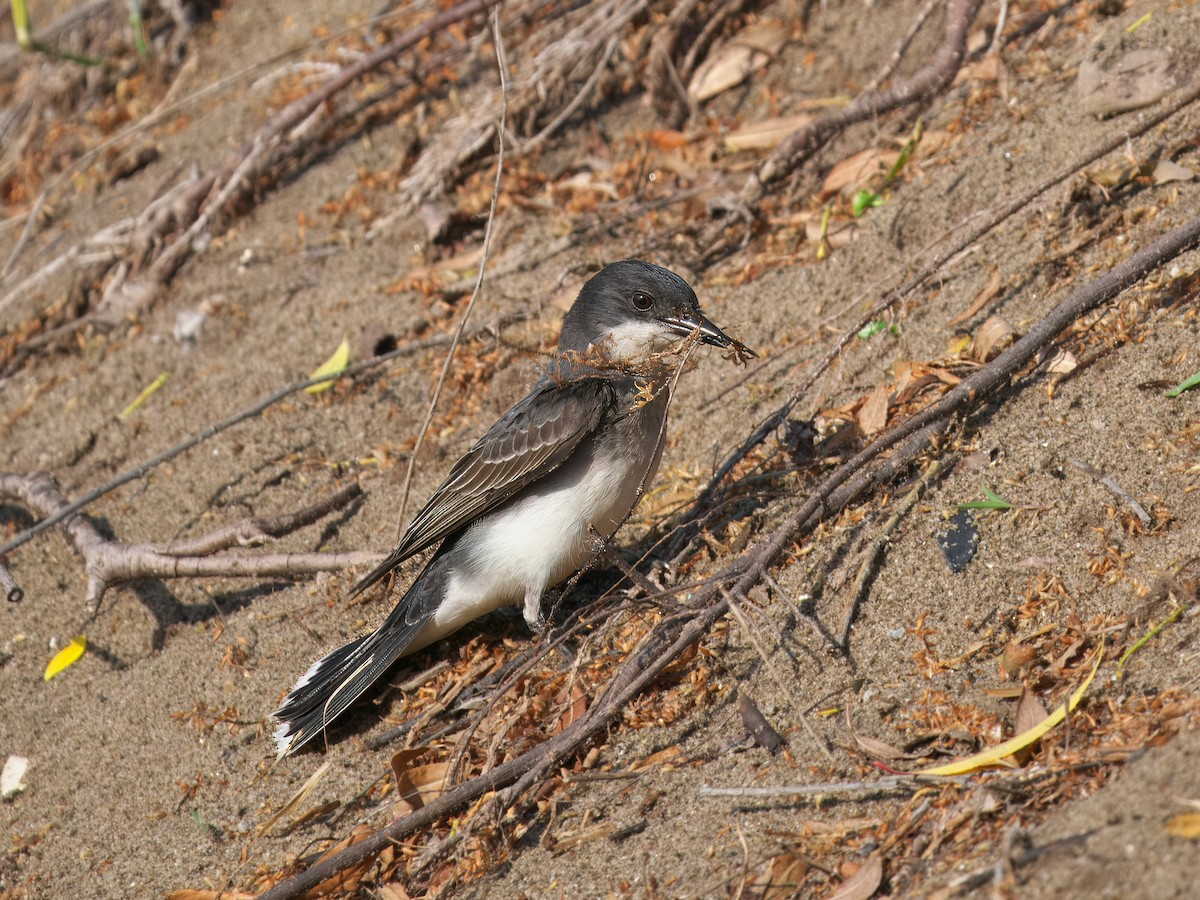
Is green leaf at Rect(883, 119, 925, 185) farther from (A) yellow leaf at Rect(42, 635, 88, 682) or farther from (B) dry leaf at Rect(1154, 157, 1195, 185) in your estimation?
(A) yellow leaf at Rect(42, 635, 88, 682)

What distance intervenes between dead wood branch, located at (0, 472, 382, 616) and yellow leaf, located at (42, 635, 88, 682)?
0.62 feet

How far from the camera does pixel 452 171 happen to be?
7340mm

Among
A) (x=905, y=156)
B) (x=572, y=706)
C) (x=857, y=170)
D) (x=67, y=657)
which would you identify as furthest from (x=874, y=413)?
(x=67, y=657)

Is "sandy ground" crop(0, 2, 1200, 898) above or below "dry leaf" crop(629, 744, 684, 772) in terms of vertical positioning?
above

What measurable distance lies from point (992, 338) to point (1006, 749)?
2.05 m

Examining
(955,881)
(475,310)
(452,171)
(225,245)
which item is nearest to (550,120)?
(452,171)

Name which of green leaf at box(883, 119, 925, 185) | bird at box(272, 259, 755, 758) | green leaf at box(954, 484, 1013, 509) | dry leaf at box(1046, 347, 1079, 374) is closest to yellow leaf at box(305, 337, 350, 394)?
bird at box(272, 259, 755, 758)

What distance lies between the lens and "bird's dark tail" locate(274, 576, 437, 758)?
185 inches

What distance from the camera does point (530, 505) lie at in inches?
197

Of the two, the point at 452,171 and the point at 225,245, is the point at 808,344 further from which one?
the point at 225,245

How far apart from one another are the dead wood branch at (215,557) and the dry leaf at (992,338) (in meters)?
2.89

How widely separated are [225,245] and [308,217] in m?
0.62

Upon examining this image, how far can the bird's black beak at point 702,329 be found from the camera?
491 cm

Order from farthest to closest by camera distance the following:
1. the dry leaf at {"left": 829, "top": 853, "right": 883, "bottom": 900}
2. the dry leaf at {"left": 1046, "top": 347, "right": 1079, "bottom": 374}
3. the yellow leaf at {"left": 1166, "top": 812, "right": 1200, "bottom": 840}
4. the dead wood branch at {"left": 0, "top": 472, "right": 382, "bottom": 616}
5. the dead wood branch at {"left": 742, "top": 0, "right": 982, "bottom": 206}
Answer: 1. the dead wood branch at {"left": 742, "top": 0, "right": 982, "bottom": 206}
2. the dead wood branch at {"left": 0, "top": 472, "right": 382, "bottom": 616}
3. the dry leaf at {"left": 1046, "top": 347, "right": 1079, "bottom": 374}
4. the dry leaf at {"left": 829, "top": 853, "right": 883, "bottom": 900}
5. the yellow leaf at {"left": 1166, "top": 812, "right": 1200, "bottom": 840}
